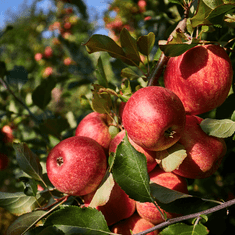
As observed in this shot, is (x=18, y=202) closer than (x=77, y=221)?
No

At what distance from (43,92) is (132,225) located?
79cm

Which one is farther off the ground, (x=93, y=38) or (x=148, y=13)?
(x=93, y=38)

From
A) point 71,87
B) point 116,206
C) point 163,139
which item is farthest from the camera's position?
point 71,87

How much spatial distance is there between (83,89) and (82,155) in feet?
16.6

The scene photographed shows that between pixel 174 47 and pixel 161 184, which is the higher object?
pixel 174 47

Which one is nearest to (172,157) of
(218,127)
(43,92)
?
(218,127)

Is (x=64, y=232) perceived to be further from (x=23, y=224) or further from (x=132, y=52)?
(x=132, y=52)

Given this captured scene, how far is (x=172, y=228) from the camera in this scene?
1.64 ft

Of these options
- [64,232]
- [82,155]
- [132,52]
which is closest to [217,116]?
[132,52]

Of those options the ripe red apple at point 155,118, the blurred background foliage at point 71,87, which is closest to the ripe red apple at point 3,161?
the blurred background foliage at point 71,87

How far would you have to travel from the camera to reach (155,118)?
1.93 feet

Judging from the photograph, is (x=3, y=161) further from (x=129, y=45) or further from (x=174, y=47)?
(x=174, y=47)

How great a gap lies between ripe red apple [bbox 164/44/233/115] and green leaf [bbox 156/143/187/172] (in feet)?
0.48

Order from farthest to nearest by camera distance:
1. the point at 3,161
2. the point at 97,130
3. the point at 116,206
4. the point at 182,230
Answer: the point at 3,161, the point at 97,130, the point at 116,206, the point at 182,230
